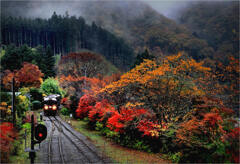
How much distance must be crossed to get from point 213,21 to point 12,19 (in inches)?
2045

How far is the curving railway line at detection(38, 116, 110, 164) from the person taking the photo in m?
14.5

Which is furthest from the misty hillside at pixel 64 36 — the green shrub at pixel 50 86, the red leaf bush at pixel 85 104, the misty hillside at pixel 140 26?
the red leaf bush at pixel 85 104

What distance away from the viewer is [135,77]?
1767 cm

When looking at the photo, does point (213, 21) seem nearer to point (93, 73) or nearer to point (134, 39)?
point (134, 39)

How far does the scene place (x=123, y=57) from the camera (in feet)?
155

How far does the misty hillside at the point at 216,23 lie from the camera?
4393 cm

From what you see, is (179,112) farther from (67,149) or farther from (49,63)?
(49,63)

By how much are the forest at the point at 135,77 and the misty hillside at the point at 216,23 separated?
0.31 meters

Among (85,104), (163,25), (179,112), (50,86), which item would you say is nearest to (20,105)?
(85,104)

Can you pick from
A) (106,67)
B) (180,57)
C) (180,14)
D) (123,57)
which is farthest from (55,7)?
(180,14)

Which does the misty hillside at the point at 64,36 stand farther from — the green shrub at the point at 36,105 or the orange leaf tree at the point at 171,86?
the orange leaf tree at the point at 171,86

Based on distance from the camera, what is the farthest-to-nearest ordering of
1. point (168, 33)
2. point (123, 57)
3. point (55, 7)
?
1. point (168, 33)
2. point (123, 57)
3. point (55, 7)

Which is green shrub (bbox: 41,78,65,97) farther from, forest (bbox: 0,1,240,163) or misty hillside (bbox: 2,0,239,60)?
misty hillside (bbox: 2,0,239,60)

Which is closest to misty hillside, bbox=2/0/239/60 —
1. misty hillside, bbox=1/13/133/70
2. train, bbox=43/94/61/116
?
misty hillside, bbox=1/13/133/70
